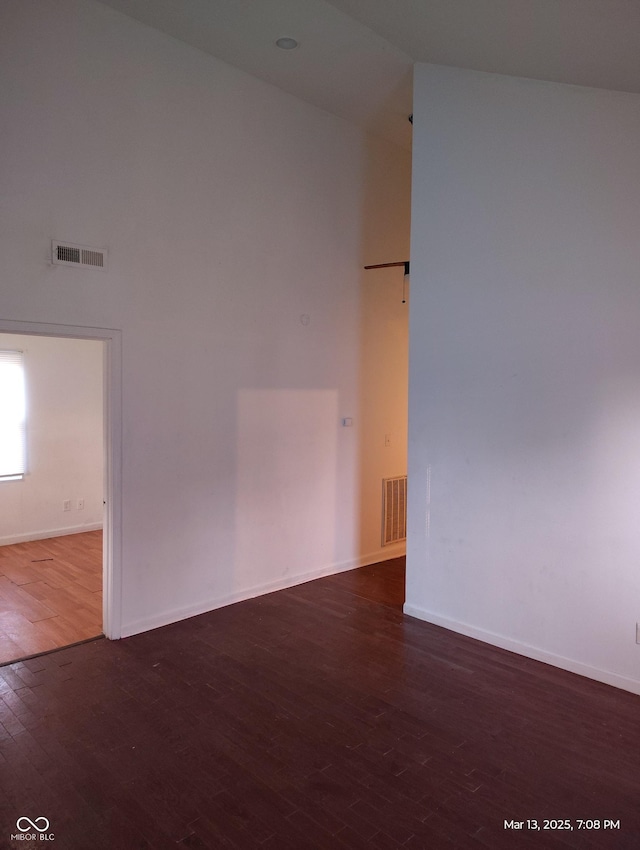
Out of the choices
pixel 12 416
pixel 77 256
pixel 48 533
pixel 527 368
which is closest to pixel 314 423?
pixel 527 368

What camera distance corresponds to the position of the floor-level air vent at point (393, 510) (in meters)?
5.90

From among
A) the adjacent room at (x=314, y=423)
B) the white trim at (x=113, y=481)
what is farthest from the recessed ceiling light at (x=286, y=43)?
the white trim at (x=113, y=481)

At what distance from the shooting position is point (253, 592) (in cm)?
481

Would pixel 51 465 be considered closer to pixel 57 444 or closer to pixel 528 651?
pixel 57 444

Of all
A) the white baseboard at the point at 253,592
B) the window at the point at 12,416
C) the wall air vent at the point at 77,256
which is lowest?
the white baseboard at the point at 253,592

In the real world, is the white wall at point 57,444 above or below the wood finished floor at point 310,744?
above

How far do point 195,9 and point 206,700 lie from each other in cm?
414

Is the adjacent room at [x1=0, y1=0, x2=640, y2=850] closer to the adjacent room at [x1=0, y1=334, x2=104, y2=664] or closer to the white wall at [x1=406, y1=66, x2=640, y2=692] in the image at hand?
the white wall at [x1=406, y1=66, x2=640, y2=692]

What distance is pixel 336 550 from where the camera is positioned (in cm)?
550

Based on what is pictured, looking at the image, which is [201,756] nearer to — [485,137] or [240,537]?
[240,537]

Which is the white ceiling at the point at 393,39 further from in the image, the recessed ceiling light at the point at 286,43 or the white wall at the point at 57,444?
the white wall at the point at 57,444

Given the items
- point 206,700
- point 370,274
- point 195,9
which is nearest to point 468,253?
point 370,274

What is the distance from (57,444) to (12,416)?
1.96 feet

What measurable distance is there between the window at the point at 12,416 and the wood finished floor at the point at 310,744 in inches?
127
